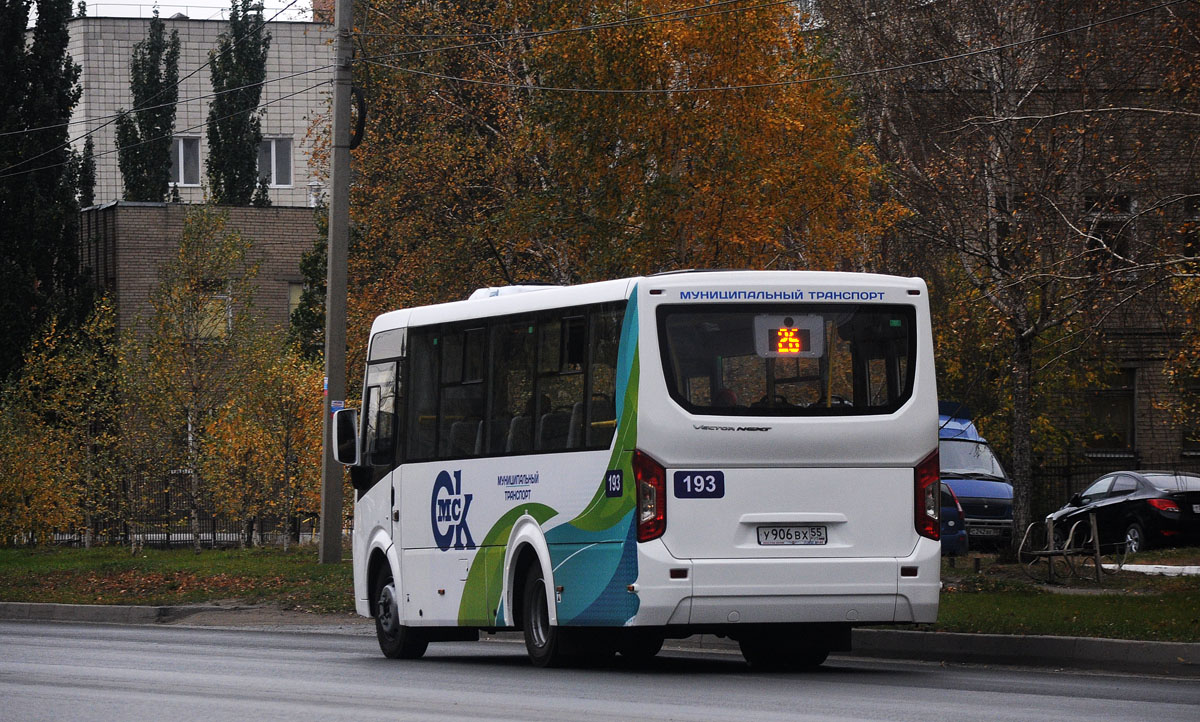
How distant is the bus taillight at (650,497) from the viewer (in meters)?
12.9

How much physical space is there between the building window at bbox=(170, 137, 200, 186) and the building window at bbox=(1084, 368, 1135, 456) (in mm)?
30216

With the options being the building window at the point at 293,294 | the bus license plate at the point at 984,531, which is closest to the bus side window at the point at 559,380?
the bus license plate at the point at 984,531

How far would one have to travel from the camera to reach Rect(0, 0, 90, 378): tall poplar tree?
42.0m

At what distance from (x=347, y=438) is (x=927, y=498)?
20.2ft

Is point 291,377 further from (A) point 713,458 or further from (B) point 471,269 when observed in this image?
(A) point 713,458

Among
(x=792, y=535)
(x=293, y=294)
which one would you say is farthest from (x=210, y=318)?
(x=792, y=535)

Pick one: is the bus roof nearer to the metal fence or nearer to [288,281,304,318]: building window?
the metal fence

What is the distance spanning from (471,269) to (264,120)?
31561mm

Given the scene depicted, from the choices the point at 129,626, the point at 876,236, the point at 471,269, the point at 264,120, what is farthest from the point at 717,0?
the point at 264,120

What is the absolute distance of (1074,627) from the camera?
15.7 meters

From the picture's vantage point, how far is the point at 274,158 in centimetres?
6028

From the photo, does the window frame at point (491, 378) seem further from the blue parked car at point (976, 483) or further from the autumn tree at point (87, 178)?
the autumn tree at point (87, 178)

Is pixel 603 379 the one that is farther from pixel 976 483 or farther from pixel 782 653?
pixel 976 483

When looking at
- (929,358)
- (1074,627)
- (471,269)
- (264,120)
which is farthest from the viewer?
(264,120)
